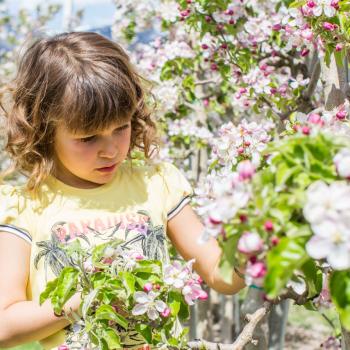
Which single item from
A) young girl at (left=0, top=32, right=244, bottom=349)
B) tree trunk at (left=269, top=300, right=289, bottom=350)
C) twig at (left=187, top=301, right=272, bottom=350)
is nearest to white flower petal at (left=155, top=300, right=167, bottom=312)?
twig at (left=187, top=301, right=272, bottom=350)

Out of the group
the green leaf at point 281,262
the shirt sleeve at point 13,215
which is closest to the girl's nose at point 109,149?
the shirt sleeve at point 13,215

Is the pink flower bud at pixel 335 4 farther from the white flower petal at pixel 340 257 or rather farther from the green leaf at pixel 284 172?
the white flower petal at pixel 340 257

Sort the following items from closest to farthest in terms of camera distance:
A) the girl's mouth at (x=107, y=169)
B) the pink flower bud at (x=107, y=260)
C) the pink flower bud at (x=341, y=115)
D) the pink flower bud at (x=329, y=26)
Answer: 1. the pink flower bud at (x=107, y=260)
2. the pink flower bud at (x=341, y=115)
3. the girl's mouth at (x=107, y=169)
4. the pink flower bud at (x=329, y=26)

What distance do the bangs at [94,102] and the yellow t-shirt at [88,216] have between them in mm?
234

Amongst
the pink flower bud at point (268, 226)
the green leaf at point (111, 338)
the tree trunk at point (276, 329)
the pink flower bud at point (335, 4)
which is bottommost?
the tree trunk at point (276, 329)

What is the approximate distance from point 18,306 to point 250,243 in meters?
1.04

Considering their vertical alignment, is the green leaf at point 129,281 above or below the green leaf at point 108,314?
above

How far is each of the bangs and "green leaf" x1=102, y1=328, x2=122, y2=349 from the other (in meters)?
0.65

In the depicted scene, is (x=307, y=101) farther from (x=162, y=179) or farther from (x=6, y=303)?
(x=6, y=303)

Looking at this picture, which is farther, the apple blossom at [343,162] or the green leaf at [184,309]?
the green leaf at [184,309]

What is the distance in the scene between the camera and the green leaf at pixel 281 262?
912 mm

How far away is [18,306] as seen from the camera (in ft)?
5.98

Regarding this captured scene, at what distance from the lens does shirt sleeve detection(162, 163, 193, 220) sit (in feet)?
6.88

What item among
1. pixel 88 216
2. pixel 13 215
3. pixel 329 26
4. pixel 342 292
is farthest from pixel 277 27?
pixel 342 292
